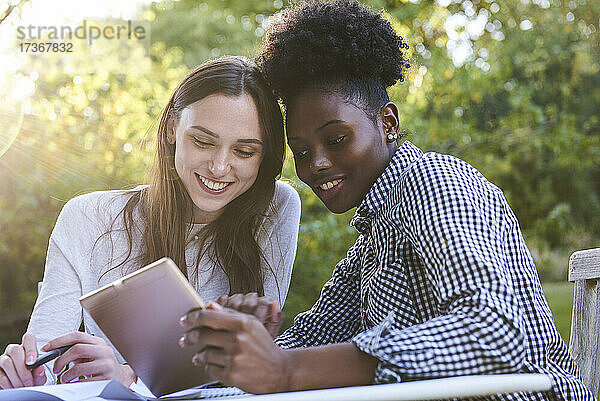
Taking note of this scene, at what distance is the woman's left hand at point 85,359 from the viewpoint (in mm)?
1665

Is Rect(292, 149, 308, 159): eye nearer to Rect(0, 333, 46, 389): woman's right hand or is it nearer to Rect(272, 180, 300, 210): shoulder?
Rect(272, 180, 300, 210): shoulder

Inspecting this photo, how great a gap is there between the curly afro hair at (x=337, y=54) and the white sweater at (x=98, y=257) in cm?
56

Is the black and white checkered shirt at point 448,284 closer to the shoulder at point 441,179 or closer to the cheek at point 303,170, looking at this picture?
the shoulder at point 441,179

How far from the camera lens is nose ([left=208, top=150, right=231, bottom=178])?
2.14m

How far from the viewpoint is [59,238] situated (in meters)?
2.31

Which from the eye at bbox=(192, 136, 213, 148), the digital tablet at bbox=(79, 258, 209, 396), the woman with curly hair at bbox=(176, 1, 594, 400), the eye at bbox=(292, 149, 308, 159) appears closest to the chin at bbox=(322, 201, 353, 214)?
the woman with curly hair at bbox=(176, 1, 594, 400)

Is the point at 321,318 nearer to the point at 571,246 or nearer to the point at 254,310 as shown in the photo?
the point at 254,310

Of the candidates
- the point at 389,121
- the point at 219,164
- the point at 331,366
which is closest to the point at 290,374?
the point at 331,366

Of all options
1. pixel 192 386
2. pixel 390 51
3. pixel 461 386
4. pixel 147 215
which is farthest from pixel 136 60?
pixel 461 386

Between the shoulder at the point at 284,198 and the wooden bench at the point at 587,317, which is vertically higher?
the shoulder at the point at 284,198

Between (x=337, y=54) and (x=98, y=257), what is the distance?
101cm

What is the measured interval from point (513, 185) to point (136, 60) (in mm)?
4930

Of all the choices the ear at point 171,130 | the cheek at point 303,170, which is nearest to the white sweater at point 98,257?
the ear at point 171,130

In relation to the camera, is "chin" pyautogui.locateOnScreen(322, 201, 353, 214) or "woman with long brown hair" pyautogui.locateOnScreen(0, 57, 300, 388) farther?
"woman with long brown hair" pyautogui.locateOnScreen(0, 57, 300, 388)
